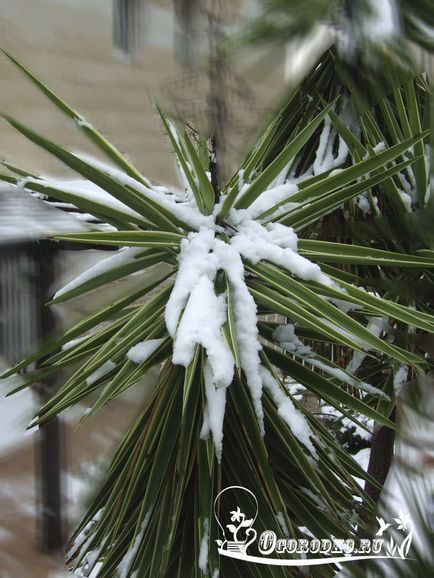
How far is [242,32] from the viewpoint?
0.74m

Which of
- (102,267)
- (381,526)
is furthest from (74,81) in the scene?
(381,526)

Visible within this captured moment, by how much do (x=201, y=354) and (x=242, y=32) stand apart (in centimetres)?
44

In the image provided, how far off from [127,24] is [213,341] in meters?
1.14

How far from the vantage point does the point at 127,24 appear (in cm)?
149

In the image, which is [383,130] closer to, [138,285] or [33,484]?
[138,285]

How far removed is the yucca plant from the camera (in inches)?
31.6

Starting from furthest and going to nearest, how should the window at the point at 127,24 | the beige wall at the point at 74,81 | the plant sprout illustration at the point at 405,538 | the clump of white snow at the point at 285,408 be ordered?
the beige wall at the point at 74,81, the window at the point at 127,24, the clump of white snow at the point at 285,408, the plant sprout illustration at the point at 405,538

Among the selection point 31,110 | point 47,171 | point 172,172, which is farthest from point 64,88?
point 172,172

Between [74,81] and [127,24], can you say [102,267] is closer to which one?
[127,24]

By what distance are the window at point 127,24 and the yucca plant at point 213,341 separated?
327mm

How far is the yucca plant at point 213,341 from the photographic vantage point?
80 cm

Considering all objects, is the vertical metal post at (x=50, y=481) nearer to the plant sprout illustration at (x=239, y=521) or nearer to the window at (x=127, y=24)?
the window at (x=127, y=24)

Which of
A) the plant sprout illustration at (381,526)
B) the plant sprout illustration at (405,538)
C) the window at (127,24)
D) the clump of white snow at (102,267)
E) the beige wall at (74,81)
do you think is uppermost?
the beige wall at (74,81)

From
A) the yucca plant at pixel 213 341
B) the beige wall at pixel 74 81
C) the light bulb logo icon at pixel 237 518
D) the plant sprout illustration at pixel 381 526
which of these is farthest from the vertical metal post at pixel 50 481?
the plant sprout illustration at pixel 381 526
